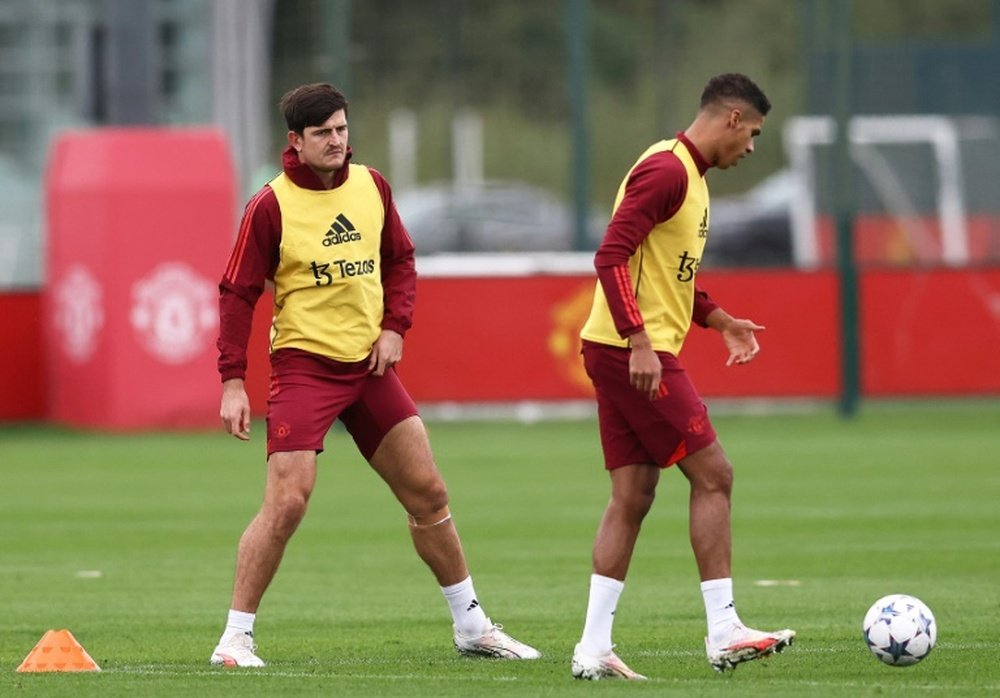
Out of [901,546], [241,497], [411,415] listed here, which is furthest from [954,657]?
[241,497]

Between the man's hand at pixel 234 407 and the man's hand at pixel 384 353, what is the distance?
1.76 ft

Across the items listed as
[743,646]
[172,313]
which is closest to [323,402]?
[743,646]

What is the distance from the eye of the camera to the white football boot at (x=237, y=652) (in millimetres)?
9062

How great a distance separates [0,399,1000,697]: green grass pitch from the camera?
894cm

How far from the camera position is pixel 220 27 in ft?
113

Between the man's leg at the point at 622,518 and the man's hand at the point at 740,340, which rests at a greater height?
the man's hand at the point at 740,340

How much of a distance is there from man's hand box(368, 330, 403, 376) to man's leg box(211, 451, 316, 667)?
0.48 metres

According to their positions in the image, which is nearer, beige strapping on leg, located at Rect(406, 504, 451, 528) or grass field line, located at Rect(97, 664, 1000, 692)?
grass field line, located at Rect(97, 664, 1000, 692)

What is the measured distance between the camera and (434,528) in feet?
31.2

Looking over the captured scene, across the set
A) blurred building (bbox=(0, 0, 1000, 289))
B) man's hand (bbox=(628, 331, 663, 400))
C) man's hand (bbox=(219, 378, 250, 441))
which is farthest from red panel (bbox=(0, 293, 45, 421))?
man's hand (bbox=(628, 331, 663, 400))

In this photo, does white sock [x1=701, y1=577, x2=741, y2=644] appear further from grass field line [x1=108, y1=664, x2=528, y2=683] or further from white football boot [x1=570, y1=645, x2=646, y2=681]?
grass field line [x1=108, y1=664, x2=528, y2=683]

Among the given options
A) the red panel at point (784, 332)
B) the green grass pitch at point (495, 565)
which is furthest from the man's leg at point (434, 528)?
the red panel at point (784, 332)

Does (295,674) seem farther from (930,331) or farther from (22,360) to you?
(930,331)

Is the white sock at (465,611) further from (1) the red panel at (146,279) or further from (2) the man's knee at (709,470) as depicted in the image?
(1) the red panel at (146,279)
